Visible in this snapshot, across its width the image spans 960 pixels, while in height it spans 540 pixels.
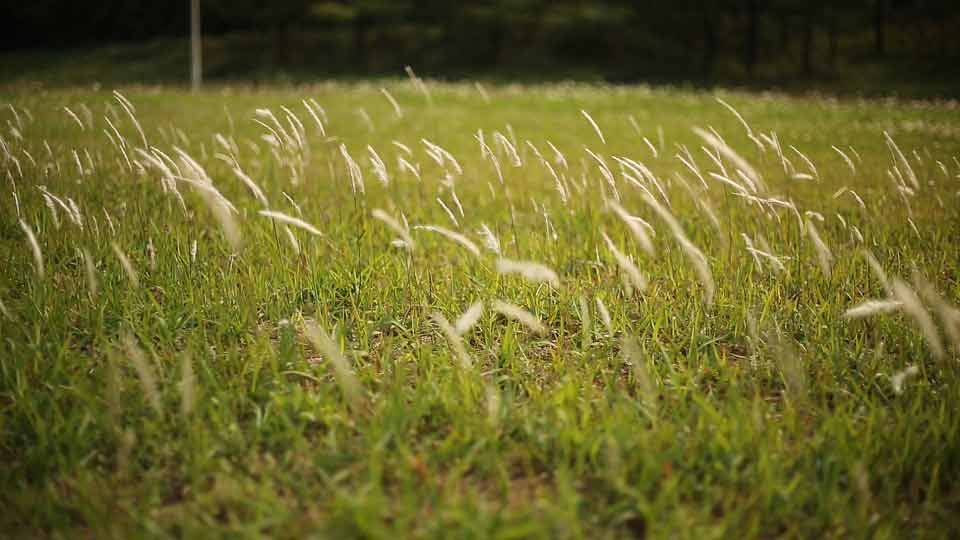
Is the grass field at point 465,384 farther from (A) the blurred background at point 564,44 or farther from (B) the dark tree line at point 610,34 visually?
(B) the dark tree line at point 610,34

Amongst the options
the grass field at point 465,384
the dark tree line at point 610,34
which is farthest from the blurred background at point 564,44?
the grass field at point 465,384

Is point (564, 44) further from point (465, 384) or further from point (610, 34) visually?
point (465, 384)

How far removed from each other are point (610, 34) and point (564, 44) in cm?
308

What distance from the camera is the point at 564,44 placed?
41562 millimetres

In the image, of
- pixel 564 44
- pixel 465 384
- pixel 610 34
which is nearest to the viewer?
pixel 465 384

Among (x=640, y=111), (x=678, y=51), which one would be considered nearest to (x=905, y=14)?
(x=678, y=51)

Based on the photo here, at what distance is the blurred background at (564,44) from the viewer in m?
34.7

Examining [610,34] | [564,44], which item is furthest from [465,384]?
[610,34]

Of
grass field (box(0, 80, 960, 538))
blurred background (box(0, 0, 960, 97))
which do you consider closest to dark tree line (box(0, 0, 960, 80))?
blurred background (box(0, 0, 960, 97))

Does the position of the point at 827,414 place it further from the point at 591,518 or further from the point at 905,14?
the point at 905,14

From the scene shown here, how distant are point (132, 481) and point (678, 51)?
44066mm

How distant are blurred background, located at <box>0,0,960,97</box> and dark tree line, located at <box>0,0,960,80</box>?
0.31 feet

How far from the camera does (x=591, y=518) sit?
1559 mm

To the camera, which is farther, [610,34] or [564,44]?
[564,44]
